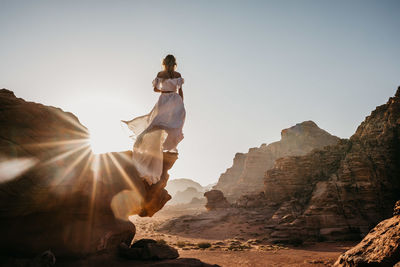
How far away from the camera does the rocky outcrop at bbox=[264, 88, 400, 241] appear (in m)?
18.0

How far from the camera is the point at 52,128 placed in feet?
17.5

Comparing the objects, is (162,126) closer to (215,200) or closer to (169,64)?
(169,64)

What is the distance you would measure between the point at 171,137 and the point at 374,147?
875 inches

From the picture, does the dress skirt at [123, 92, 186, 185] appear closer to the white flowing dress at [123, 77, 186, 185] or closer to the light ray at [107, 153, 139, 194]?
the white flowing dress at [123, 77, 186, 185]

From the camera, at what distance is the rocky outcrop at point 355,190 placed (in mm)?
17953

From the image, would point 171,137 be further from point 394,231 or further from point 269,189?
point 269,189

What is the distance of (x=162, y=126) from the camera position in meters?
6.14

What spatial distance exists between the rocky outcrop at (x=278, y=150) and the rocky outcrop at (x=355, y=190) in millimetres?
36341

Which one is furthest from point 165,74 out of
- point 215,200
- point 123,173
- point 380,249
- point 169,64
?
point 215,200

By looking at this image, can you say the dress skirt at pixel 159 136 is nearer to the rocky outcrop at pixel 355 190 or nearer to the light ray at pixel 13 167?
the light ray at pixel 13 167

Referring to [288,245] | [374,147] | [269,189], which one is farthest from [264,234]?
[374,147]

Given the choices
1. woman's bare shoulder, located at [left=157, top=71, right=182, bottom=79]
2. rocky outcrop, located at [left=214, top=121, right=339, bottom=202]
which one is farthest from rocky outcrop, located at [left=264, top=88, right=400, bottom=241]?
rocky outcrop, located at [left=214, top=121, right=339, bottom=202]

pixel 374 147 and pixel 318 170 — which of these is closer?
pixel 374 147

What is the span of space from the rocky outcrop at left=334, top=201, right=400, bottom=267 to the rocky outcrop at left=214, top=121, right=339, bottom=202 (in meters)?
54.5
